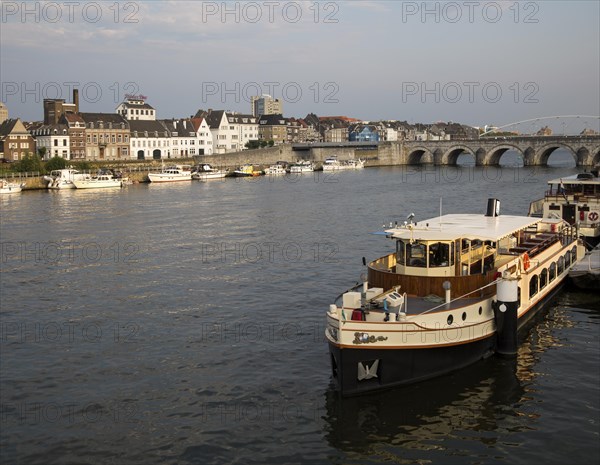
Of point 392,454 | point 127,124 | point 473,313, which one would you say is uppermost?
point 127,124

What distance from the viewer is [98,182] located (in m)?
106

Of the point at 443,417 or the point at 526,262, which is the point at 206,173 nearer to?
the point at 526,262

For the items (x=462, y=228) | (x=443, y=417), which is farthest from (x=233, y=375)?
(x=462, y=228)

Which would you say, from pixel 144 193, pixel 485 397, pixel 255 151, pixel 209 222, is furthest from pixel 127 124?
pixel 485 397

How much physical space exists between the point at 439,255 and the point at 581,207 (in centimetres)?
2528

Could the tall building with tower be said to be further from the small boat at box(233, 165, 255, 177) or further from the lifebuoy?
the lifebuoy

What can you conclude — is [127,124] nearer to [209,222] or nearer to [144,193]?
[144,193]

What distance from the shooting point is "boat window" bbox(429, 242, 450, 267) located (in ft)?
78.2

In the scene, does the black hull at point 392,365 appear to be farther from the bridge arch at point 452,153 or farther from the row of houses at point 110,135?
the bridge arch at point 452,153

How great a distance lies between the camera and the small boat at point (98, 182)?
10350 centimetres

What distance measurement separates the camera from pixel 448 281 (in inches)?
918

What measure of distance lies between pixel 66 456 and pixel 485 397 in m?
12.1

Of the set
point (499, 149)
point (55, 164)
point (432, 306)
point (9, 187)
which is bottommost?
point (432, 306)

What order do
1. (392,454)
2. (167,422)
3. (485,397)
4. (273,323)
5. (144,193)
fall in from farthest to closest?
(144,193), (273,323), (485,397), (167,422), (392,454)
